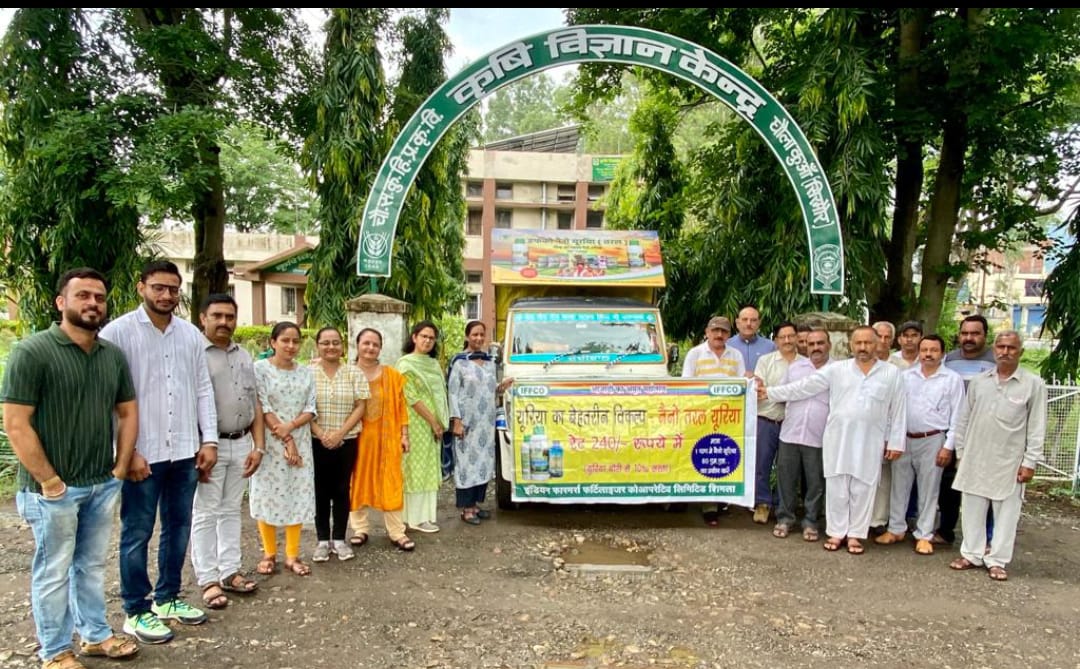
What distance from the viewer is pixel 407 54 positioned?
10008 mm

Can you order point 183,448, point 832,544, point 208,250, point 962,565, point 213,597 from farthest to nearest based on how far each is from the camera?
point 208,250 < point 832,544 < point 962,565 < point 213,597 < point 183,448

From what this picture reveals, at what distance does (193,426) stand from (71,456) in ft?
2.12

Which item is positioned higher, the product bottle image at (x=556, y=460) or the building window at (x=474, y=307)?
the building window at (x=474, y=307)

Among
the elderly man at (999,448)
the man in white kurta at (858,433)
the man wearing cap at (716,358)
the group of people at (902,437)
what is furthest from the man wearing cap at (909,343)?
the man wearing cap at (716,358)

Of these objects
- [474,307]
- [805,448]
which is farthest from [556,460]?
[474,307]

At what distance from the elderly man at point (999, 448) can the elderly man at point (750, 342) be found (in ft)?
5.80

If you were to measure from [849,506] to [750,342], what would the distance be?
1.74 meters

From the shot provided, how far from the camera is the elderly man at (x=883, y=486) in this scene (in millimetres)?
5551

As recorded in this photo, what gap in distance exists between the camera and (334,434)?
4.62 m

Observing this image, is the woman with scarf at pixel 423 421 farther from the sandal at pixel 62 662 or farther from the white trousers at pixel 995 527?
the white trousers at pixel 995 527

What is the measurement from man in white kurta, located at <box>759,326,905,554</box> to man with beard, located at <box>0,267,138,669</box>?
483 cm

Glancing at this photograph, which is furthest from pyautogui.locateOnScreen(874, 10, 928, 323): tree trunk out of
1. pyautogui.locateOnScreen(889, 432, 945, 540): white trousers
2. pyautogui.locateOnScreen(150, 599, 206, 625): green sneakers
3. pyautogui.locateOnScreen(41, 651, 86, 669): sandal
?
pyautogui.locateOnScreen(41, 651, 86, 669): sandal

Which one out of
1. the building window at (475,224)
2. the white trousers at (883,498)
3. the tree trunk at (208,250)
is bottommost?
the white trousers at (883,498)

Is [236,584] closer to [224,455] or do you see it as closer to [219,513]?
[219,513]
